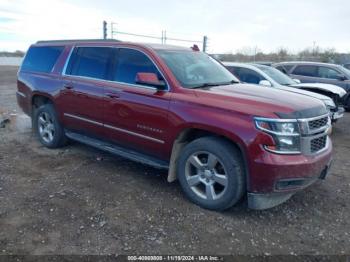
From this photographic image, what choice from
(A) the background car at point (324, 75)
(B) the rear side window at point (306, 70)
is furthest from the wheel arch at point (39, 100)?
(B) the rear side window at point (306, 70)

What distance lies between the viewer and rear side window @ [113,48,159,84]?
4.43 metres

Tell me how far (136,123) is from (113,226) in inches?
55.8

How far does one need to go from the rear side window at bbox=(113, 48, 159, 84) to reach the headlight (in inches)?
62.6

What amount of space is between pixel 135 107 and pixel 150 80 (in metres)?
0.48

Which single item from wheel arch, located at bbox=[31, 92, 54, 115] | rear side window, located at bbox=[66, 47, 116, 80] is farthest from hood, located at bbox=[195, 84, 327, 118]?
wheel arch, located at bbox=[31, 92, 54, 115]

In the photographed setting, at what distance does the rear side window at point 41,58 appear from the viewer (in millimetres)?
5848

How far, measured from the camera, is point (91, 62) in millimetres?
5176

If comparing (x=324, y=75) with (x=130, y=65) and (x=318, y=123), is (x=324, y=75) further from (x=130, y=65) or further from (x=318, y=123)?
(x=130, y=65)

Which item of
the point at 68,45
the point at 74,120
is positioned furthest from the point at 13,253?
the point at 68,45

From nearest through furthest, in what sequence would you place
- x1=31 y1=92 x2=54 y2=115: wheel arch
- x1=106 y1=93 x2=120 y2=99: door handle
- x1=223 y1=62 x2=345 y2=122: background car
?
1. x1=106 y1=93 x2=120 y2=99: door handle
2. x1=31 y1=92 x2=54 y2=115: wheel arch
3. x1=223 y1=62 x2=345 y2=122: background car

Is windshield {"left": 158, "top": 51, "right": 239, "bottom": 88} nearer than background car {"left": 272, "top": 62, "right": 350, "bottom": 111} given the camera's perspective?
Yes

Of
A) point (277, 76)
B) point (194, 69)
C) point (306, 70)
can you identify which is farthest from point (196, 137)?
point (306, 70)

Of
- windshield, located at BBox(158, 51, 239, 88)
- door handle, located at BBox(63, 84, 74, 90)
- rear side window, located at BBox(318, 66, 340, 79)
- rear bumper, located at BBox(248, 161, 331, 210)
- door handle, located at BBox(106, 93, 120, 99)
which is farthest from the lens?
rear side window, located at BBox(318, 66, 340, 79)

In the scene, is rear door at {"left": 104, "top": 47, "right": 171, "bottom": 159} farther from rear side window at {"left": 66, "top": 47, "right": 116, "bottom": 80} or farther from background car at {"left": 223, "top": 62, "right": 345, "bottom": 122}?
background car at {"left": 223, "top": 62, "right": 345, "bottom": 122}
